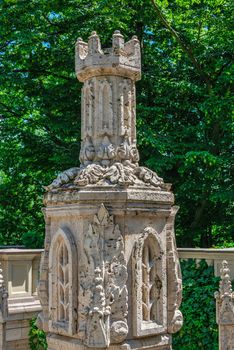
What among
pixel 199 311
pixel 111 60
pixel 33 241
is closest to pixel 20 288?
pixel 33 241

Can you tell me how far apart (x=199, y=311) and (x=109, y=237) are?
542 centimetres

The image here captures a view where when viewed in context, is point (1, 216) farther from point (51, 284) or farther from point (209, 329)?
point (51, 284)

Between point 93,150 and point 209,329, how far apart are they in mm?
5486

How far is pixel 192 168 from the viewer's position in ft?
42.0

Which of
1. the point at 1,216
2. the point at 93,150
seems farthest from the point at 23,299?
the point at 1,216

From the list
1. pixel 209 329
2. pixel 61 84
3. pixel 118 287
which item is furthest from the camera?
pixel 61 84

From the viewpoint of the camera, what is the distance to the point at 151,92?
14.5m

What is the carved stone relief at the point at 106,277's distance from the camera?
407 cm

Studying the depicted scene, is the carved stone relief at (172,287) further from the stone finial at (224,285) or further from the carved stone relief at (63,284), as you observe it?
the stone finial at (224,285)

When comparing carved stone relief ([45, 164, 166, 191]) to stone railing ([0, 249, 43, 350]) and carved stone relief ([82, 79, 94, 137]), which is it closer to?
carved stone relief ([82, 79, 94, 137])

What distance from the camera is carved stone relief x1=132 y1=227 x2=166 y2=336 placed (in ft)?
13.9

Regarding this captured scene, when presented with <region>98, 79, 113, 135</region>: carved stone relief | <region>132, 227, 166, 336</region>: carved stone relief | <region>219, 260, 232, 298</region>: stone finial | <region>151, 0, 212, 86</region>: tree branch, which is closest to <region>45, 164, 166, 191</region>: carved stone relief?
<region>98, 79, 113, 135</region>: carved stone relief

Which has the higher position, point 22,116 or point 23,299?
point 22,116

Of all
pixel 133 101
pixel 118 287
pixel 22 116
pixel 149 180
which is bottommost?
pixel 118 287
